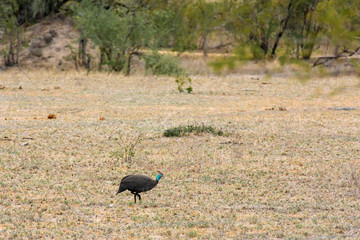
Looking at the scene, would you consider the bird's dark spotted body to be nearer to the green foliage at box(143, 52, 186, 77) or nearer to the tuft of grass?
the tuft of grass

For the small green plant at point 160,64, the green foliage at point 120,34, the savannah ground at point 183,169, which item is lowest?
the savannah ground at point 183,169

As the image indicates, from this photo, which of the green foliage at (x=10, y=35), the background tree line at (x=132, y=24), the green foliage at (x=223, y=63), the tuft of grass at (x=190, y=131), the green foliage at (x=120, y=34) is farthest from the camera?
the green foliage at (x=10, y=35)

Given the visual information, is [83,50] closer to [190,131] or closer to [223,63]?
[190,131]

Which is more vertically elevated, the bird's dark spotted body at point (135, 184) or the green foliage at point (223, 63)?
the green foliage at point (223, 63)

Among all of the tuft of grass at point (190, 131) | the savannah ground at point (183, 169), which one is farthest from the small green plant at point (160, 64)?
the tuft of grass at point (190, 131)

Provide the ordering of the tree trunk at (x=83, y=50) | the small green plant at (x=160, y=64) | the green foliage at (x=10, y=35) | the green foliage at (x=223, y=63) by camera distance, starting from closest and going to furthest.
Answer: the green foliage at (x=223, y=63)
the small green plant at (x=160, y=64)
the tree trunk at (x=83, y=50)
the green foliage at (x=10, y=35)

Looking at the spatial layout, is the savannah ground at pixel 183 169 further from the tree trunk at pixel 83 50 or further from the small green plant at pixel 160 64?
the tree trunk at pixel 83 50

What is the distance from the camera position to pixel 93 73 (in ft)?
66.5

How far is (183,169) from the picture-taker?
7.07 m

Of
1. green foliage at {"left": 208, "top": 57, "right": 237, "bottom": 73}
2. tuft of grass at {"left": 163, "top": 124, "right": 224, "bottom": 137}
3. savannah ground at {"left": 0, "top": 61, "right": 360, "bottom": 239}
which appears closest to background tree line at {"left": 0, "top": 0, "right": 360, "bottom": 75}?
savannah ground at {"left": 0, "top": 61, "right": 360, "bottom": 239}

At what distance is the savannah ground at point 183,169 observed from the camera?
16.2 feet

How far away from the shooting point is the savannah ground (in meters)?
4.93

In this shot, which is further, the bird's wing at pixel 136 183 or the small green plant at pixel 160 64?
the small green plant at pixel 160 64

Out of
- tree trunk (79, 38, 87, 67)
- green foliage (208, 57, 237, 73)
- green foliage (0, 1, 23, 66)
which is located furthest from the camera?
green foliage (0, 1, 23, 66)
